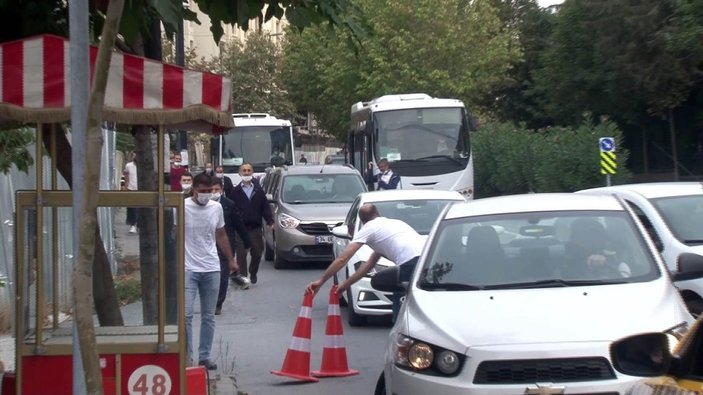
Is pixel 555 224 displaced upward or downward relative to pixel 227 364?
upward

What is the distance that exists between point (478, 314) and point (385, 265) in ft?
21.2

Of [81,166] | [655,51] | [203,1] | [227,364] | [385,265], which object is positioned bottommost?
[227,364]

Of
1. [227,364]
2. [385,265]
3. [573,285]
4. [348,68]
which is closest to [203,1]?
[573,285]

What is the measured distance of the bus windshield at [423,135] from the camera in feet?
92.9

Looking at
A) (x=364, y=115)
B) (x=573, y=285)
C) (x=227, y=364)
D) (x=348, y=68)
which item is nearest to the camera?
(x=573, y=285)

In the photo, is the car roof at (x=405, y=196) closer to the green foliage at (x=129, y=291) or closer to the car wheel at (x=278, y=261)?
the green foliage at (x=129, y=291)

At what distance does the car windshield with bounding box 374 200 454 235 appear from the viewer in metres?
15.3

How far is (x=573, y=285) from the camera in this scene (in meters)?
7.14

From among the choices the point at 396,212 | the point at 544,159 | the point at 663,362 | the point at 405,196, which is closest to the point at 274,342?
the point at 396,212

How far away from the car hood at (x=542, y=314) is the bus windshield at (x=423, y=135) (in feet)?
69.7

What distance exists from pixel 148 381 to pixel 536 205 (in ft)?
10.1

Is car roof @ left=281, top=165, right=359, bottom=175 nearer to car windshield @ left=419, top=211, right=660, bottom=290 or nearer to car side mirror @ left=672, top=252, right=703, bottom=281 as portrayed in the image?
car windshield @ left=419, top=211, right=660, bottom=290

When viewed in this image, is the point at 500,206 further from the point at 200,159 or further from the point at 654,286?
the point at 200,159

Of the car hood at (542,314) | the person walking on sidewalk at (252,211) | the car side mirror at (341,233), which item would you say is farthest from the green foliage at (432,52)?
the car hood at (542,314)
